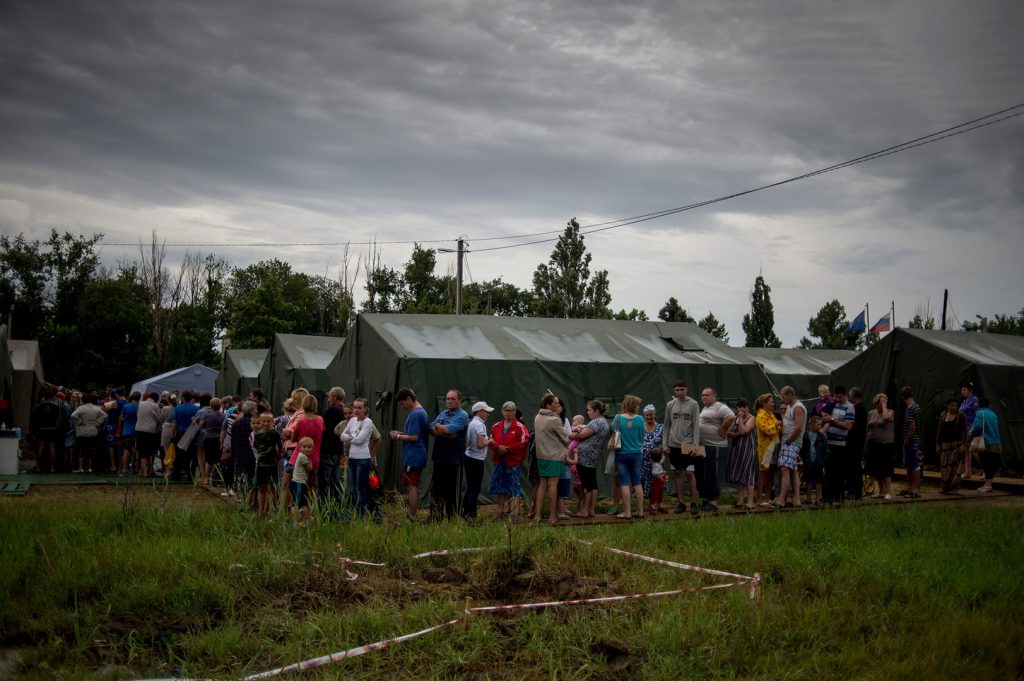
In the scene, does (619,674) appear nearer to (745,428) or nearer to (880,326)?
(745,428)

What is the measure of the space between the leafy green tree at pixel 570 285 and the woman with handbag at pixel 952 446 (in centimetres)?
2889

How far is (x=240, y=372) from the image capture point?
83.4 feet

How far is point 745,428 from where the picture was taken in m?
12.5

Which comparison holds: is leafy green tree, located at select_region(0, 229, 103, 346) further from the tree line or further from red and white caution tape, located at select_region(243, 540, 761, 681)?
red and white caution tape, located at select_region(243, 540, 761, 681)

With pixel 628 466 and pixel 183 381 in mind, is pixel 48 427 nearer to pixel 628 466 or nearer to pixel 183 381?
pixel 183 381

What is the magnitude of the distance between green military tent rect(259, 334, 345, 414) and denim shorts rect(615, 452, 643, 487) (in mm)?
8144

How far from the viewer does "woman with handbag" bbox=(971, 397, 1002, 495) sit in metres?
15.1

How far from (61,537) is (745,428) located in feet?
28.6

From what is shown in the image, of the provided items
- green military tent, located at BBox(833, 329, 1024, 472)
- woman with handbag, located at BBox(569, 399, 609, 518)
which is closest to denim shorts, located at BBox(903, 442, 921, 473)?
green military tent, located at BBox(833, 329, 1024, 472)

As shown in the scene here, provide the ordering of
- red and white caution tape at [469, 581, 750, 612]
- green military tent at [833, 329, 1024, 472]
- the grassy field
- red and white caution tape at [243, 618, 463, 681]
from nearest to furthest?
red and white caution tape at [243, 618, 463, 681] < the grassy field < red and white caution tape at [469, 581, 750, 612] < green military tent at [833, 329, 1024, 472]

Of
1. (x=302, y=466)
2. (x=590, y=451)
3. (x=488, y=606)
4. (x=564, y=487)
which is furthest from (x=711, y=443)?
(x=488, y=606)

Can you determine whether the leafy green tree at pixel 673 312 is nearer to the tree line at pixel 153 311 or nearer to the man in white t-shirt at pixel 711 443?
the tree line at pixel 153 311

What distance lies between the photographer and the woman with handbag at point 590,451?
39.1 ft

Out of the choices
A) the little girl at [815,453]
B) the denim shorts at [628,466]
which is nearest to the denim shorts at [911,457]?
the little girl at [815,453]
